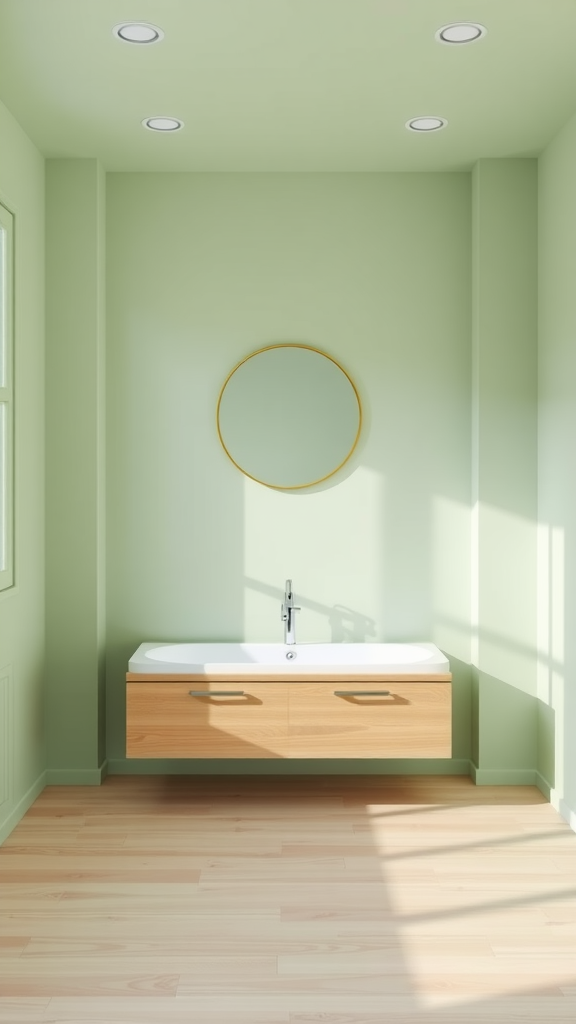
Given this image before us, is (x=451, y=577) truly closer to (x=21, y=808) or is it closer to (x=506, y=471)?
(x=506, y=471)

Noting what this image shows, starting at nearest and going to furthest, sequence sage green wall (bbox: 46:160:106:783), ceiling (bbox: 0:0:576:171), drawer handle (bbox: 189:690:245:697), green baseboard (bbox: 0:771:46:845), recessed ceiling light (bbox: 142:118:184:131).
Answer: ceiling (bbox: 0:0:576:171) → green baseboard (bbox: 0:771:46:845) → recessed ceiling light (bbox: 142:118:184:131) → drawer handle (bbox: 189:690:245:697) → sage green wall (bbox: 46:160:106:783)

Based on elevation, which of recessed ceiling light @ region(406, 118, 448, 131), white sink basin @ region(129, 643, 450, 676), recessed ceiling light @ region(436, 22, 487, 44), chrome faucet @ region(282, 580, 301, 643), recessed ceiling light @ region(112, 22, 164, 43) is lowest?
white sink basin @ region(129, 643, 450, 676)

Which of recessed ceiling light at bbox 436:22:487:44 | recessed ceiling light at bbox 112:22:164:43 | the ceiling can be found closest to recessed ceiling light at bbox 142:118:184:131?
the ceiling

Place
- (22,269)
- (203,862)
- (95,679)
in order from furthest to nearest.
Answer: (95,679), (22,269), (203,862)

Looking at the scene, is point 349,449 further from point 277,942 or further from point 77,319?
point 277,942

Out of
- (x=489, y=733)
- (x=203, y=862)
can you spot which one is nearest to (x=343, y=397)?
(x=489, y=733)

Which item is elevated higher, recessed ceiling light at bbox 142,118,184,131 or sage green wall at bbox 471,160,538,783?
recessed ceiling light at bbox 142,118,184,131

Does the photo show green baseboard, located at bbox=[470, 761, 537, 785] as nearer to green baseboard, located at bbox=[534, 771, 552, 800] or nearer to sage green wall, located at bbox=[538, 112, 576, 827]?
green baseboard, located at bbox=[534, 771, 552, 800]

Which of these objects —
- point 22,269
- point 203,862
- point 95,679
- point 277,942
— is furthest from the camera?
point 95,679

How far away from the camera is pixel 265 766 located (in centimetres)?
433

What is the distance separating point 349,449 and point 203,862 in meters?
1.90

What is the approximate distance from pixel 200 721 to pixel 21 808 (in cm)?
79

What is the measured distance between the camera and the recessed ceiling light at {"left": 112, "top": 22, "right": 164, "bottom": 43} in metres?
2.94

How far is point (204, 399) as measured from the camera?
435 centimetres
